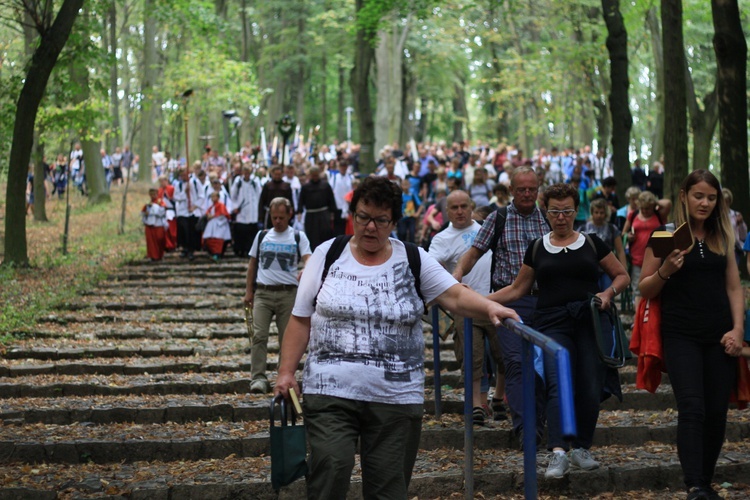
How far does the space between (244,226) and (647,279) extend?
18.5m

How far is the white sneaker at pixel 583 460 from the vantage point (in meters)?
7.70

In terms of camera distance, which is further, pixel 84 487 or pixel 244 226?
pixel 244 226

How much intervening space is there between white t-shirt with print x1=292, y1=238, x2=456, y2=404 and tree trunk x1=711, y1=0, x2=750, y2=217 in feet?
42.4

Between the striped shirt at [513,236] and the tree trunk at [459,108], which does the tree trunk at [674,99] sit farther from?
the tree trunk at [459,108]

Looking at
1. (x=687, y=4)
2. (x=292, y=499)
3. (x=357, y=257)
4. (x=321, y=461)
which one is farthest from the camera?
(x=687, y=4)

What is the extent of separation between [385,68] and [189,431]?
32053 millimetres

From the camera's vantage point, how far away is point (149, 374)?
12.9 m

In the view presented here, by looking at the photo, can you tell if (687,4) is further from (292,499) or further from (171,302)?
(292,499)

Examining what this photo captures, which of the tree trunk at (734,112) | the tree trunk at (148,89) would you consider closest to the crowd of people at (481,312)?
the tree trunk at (734,112)

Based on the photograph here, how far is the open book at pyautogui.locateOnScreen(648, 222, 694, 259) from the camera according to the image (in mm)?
6547

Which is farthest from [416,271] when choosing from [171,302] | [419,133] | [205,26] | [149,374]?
[419,133]

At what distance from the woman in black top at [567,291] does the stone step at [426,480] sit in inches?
19.1

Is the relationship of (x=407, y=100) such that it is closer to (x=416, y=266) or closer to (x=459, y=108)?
(x=459, y=108)

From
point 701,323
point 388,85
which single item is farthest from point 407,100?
point 701,323
